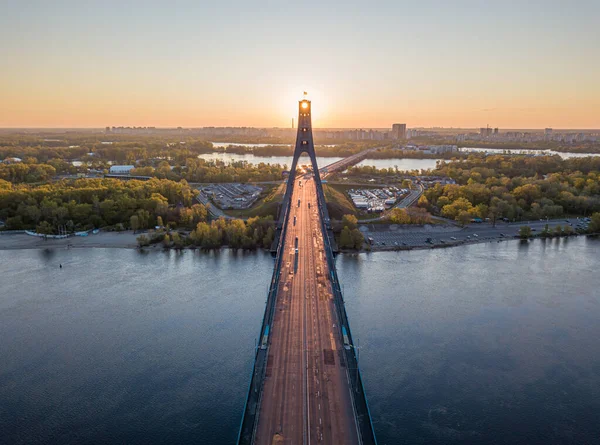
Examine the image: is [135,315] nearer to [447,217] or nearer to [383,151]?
[447,217]

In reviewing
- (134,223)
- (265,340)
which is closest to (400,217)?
(134,223)

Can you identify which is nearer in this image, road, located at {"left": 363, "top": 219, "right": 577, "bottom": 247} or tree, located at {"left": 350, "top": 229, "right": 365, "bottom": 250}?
tree, located at {"left": 350, "top": 229, "right": 365, "bottom": 250}

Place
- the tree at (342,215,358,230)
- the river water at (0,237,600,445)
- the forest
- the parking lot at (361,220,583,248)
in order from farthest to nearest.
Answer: the forest < the tree at (342,215,358,230) < the parking lot at (361,220,583,248) < the river water at (0,237,600,445)

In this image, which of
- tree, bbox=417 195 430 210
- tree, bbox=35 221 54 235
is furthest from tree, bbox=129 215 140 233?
tree, bbox=417 195 430 210

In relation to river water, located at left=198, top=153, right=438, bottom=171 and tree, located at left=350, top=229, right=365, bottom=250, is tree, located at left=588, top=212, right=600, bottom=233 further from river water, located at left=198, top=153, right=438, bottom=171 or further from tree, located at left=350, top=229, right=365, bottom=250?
river water, located at left=198, top=153, right=438, bottom=171

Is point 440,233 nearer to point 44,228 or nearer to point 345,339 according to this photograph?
point 345,339
